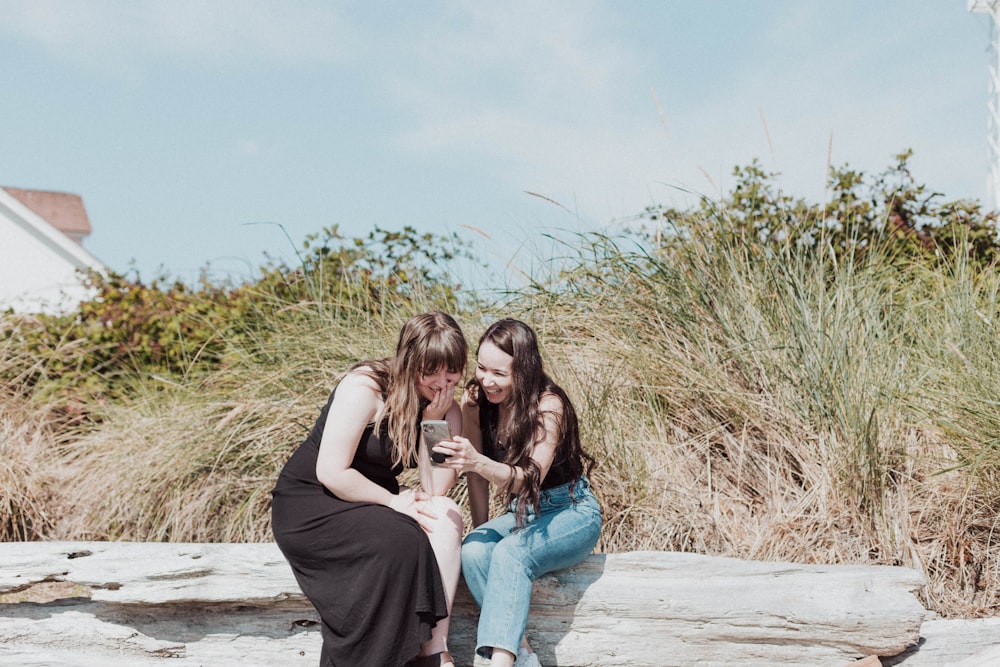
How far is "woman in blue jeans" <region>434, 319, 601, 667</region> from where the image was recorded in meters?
3.04

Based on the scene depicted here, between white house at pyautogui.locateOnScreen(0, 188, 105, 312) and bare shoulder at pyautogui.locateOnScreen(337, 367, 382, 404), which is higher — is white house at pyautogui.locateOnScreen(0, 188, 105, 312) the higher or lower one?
the higher one

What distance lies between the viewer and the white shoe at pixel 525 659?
10.0ft

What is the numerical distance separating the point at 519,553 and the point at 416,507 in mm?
394

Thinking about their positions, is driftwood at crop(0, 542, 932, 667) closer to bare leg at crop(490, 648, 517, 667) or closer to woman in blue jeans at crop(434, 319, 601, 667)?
woman in blue jeans at crop(434, 319, 601, 667)

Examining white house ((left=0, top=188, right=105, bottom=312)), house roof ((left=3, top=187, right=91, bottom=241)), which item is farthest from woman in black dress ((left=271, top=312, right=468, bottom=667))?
house roof ((left=3, top=187, right=91, bottom=241))

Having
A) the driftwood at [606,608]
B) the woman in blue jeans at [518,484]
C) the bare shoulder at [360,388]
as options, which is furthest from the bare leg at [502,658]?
the bare shoulder at [360,388]

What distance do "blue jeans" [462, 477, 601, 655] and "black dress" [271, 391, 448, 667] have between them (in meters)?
0.17

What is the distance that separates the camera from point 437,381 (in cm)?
310

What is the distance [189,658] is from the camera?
3.52m

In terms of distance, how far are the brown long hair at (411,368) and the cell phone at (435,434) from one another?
0.20 meters

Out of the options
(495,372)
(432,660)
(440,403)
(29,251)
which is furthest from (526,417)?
(29,251)

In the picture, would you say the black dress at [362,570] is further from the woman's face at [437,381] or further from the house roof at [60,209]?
the house roof at [60,209]

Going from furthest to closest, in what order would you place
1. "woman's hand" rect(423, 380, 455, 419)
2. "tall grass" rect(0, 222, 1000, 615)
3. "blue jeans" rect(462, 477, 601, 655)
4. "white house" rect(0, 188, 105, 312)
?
"white house" rect(0, 188, 105, 312)
"tall grass" rect(0, 222, 1000, 615)
"woman's hand" rect(423, 380, 455, 419)
"blue jeans" rect(462, 477, 601, 655)

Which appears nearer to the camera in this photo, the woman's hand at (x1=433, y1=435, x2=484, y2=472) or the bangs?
the woman's hand at (x1=433, y1=435, x2=484, y2=472)
